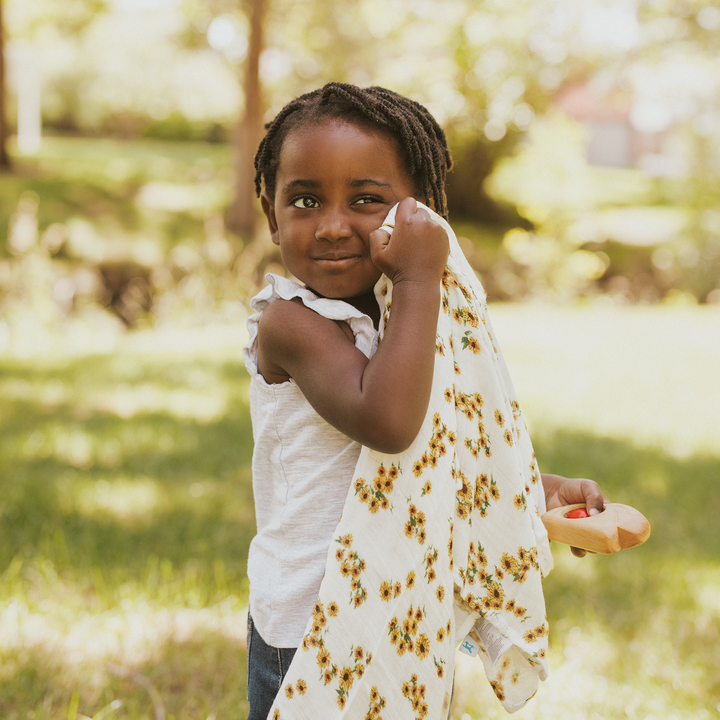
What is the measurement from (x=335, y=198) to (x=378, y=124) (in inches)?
6.4

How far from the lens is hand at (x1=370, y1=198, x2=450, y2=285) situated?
4.19 feet

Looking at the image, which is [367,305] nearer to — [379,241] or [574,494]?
[379,241]

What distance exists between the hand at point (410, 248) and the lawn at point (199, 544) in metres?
1.53

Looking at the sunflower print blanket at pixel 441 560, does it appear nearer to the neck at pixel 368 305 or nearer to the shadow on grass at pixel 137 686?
the neck at pixel 368 305

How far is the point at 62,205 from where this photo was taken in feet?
31.6

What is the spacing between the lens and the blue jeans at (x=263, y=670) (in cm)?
146

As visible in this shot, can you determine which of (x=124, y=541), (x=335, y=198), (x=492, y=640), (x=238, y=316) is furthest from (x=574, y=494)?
(x=238, y=316)

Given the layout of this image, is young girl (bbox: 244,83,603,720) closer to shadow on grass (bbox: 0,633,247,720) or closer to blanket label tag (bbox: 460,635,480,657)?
blanket label tag (bbox: 460,635,480,657)

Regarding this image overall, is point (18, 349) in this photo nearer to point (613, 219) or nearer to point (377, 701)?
point (377, 701)

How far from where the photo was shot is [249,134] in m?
10.1

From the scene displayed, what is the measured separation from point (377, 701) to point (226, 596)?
1509mm

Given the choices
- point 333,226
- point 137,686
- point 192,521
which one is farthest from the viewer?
point 192,521

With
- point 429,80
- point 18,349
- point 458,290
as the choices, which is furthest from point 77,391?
point 429,80

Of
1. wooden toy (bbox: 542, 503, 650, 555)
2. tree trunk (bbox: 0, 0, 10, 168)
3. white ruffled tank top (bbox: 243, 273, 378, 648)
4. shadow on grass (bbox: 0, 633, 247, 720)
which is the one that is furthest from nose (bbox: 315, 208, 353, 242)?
tree trunk (bbox: 0, 0, 10, 168)
